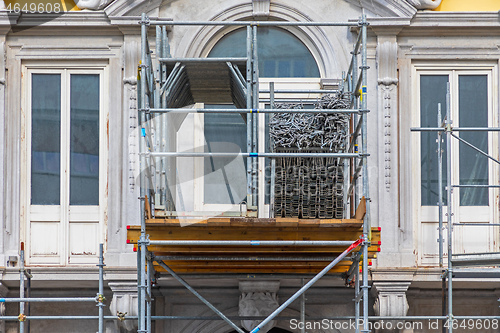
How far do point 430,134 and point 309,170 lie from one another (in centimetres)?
287

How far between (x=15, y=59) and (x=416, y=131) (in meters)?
5.37

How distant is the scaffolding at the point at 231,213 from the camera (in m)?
11.7

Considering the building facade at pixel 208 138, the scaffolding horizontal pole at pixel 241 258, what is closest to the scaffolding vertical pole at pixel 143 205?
the scaffolding horizontal pole at pixel 241 258

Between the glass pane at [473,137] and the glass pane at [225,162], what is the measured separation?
9.49 feet

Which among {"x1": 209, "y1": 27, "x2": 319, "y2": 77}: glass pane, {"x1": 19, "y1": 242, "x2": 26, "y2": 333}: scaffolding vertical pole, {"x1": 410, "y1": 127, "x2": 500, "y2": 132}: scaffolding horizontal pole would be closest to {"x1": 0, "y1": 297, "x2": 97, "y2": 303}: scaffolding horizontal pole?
{"x1": 19, "y1": 242, "x2": 26, "y2": 333}: scaffolding vertical pole

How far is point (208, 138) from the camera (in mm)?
14656

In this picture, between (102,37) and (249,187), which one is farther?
(102,37)

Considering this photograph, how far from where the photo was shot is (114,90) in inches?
571

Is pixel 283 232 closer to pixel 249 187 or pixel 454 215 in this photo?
pixel 249 187

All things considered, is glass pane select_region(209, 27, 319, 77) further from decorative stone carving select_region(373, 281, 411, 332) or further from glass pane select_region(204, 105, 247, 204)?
decorative stone carving select_region(373, 281, 411, 332)

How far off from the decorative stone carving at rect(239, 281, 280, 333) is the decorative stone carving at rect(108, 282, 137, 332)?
1.34 meters

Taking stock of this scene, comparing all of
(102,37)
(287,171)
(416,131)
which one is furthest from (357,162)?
(102,37)

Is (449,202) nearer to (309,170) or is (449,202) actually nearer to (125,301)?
(309,170)

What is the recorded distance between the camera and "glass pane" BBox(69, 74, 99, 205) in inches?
567
